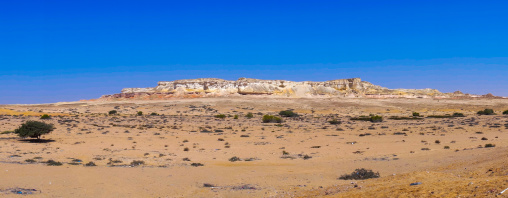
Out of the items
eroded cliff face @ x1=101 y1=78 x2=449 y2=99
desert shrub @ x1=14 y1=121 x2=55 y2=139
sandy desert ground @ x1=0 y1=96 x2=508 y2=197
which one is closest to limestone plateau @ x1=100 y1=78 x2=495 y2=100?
eroded cliff face @ x1=101 y1=78 x2=449 y2=99

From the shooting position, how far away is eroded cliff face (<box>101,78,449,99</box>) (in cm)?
10294

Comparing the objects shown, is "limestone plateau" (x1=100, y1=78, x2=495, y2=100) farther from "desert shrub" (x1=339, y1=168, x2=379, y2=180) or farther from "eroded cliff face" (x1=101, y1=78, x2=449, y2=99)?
"desert shrub" (x1=339, y1=168, x2=379, y2=180)

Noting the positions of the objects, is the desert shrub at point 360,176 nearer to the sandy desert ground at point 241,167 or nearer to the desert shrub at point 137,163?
the sandy desert ground at point 241,167

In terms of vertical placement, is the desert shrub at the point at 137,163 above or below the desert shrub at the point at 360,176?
below

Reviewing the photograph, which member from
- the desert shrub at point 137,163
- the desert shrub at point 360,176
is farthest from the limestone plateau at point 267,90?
the desert shrub at point 360,176

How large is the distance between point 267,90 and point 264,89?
0.91 metres

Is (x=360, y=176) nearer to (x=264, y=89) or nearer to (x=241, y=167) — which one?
(x=241, y=167)

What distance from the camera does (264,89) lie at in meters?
110

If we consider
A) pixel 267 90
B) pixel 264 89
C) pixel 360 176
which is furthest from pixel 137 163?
pixel 264 89

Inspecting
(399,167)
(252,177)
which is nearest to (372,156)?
(399,167)

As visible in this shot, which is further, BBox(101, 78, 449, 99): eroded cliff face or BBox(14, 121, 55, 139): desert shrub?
BBox(101, 78, 449, 99): eroded cliff face

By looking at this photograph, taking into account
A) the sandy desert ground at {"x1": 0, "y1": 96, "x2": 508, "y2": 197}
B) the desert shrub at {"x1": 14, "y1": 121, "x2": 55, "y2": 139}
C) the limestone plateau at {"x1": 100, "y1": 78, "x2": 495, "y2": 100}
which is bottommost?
the sandy desert ground at {"x1": 0, "y1": 96, "x2": 508, "y2": 197}

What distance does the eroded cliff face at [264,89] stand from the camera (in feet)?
338

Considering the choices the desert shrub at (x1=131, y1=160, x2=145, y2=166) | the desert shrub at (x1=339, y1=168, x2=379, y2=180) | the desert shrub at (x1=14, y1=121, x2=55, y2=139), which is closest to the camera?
the desert shrub at (x1=339, y1=168, x2=379, y2=180)
